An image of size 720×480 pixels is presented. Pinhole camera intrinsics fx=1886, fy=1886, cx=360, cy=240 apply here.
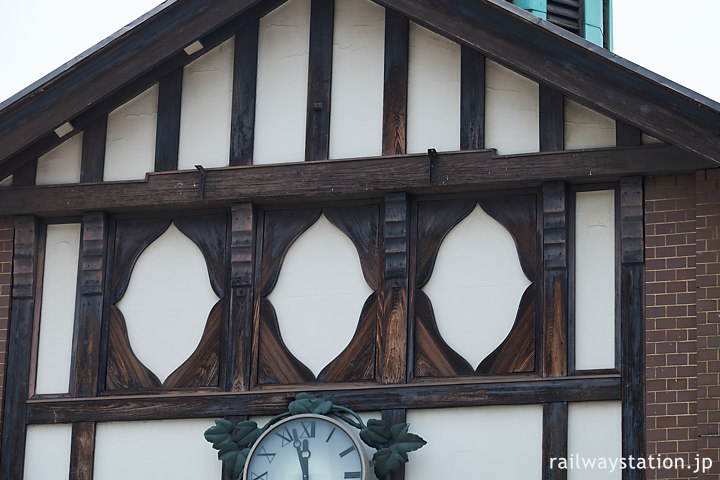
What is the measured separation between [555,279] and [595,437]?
1.21m

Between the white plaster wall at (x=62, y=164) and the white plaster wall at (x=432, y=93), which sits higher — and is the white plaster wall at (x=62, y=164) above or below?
below

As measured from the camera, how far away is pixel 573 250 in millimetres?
13812

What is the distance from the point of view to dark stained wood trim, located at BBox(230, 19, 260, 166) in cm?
1466

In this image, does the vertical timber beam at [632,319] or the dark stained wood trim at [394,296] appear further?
the dark stained wood trim at [394,296]

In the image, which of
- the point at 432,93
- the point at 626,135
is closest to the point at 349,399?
the point at 432,93

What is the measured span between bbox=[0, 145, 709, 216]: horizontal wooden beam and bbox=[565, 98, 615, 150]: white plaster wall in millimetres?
115

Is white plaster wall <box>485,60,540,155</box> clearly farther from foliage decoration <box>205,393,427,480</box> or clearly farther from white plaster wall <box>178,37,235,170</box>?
foliage decoration <box>205,393,427,480</box>

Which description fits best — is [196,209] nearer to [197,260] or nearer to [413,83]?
[197,260]

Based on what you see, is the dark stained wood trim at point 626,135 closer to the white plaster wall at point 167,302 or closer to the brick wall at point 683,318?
the brick wall at point 683,318

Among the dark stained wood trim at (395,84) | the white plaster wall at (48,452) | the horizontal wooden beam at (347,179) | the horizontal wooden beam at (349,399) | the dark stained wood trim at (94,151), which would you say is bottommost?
the white plaster wall at (48,452)

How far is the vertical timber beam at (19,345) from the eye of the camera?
1434 centimetres

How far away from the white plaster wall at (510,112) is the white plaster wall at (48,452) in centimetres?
391

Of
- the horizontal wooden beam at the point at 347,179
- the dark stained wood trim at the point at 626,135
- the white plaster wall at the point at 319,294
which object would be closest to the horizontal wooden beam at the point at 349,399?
the white plaster wall at the point at 319,294

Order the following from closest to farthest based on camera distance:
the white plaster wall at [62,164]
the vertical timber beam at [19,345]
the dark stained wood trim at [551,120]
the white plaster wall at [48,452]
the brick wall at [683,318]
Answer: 1. the brick wall at [683,318]
2. the dark stained wood trim at [551,120]
3. the white plaster wall at [48,452]
4. the vertical timber beam at [19,345]
5. the white plaster wall at [62,164]
